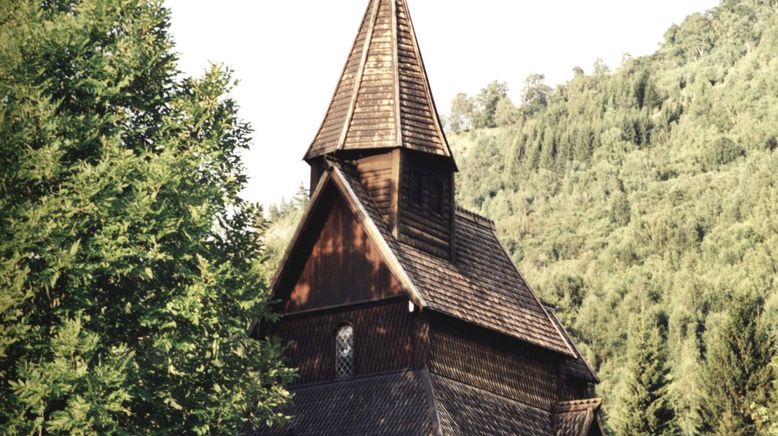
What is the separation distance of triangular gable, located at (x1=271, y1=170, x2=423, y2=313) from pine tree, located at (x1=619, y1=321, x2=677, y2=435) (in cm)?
2960

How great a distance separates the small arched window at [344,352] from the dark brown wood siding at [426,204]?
274cm

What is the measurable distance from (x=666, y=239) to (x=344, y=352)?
107 m

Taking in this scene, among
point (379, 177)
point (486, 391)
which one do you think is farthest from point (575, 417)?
point (379, 177)

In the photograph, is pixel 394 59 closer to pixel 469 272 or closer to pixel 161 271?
pixel 469 272

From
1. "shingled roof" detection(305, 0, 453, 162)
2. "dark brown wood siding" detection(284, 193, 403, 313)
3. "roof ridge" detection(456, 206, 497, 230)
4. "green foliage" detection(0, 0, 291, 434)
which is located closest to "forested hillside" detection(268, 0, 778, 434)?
"roof ridge" detection(456, 206, 497, 230)

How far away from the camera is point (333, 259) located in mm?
36156

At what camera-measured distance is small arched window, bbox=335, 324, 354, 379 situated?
3562 centimetres

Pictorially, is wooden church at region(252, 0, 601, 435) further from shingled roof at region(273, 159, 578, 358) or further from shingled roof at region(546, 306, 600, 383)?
shingled roof at region(546, 306, 600, 383)

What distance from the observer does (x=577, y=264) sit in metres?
144

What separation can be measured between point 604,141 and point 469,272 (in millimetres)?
153737

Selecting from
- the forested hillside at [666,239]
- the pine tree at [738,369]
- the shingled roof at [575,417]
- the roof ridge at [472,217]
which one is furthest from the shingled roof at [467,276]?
the pine tree at [738,369]

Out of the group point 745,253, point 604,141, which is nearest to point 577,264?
point 745,253

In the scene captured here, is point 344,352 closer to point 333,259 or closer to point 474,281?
point 333,259

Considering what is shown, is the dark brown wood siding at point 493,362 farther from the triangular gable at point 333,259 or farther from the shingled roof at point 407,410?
the triangular gable at point 333,259
